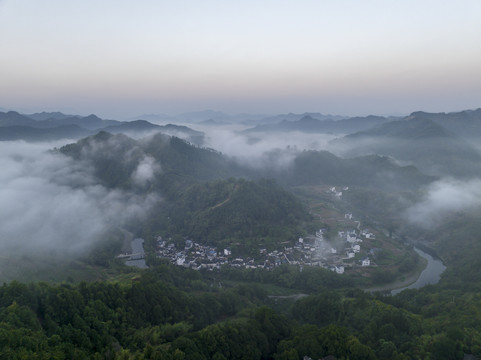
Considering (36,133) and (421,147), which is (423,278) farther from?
(36,133)

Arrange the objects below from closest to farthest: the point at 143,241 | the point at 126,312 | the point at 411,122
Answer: the point at 126,312, the point at 143,241, the point at 411,122

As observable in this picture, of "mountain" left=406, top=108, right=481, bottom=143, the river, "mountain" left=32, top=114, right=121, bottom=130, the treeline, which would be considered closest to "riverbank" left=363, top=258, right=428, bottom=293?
the river

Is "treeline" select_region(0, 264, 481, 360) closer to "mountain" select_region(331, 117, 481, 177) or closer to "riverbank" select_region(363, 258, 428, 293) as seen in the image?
"riverbank" select_region(363, 258, 428, 293)

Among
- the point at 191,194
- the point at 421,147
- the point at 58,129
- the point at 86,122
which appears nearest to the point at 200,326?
the point at 191,194

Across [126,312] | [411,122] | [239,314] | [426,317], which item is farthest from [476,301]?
[411,122]

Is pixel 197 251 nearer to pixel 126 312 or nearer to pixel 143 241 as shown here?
pixel 143 241

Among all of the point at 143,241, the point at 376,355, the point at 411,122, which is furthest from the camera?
the point at 411,122
